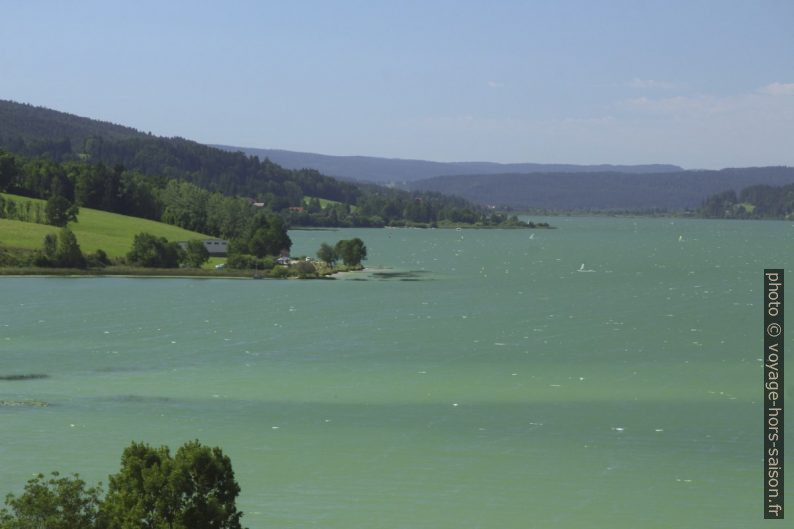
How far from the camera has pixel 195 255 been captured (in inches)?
3957

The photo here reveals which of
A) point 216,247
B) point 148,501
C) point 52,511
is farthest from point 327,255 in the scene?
point 148,501

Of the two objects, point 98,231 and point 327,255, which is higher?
point 98,231

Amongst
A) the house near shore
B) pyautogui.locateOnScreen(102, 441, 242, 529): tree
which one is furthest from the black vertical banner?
the house near shore

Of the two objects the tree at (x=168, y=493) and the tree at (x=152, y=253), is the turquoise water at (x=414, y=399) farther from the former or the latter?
the tree at (x=152, y=253)

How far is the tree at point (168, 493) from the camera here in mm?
17875

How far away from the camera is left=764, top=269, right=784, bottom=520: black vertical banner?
26188mm

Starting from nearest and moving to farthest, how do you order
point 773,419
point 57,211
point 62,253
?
1. point 773,419
2. point 62,253
3. point 57,211

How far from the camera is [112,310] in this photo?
6975cm

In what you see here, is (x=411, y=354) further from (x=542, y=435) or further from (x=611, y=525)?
(x=611, y=525)

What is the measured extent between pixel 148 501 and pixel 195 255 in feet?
275

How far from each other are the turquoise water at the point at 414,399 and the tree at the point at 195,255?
63.0 feet

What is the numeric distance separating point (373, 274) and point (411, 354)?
48130 millimetres


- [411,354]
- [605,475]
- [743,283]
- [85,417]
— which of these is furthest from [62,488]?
[743,283]

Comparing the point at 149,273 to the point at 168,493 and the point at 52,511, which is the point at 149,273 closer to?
the point at 52,511
